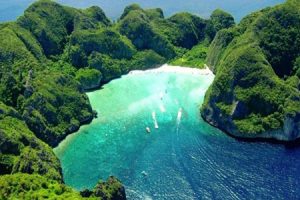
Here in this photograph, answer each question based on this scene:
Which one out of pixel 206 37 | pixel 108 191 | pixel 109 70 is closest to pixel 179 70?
pixel 109 70

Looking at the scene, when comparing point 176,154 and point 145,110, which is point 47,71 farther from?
point 176,154

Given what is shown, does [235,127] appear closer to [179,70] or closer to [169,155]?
[169,155]

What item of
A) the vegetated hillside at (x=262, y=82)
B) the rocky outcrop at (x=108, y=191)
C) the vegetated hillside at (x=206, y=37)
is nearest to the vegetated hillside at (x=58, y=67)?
the rocky outcrop at (x=108, y=191)

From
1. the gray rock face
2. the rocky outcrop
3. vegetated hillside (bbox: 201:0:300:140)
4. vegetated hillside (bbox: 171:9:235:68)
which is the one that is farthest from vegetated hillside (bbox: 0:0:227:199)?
vegetated hillside (bbox: 201:0:300:140)

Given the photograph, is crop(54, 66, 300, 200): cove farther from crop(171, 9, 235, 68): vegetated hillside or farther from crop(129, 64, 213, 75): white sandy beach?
crop(171, 9, 235, 68): vegetated hillside

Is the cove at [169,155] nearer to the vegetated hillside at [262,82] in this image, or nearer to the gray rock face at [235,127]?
the gray rock face at [235,127]

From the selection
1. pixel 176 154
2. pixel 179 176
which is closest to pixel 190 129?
pixel 176 154
